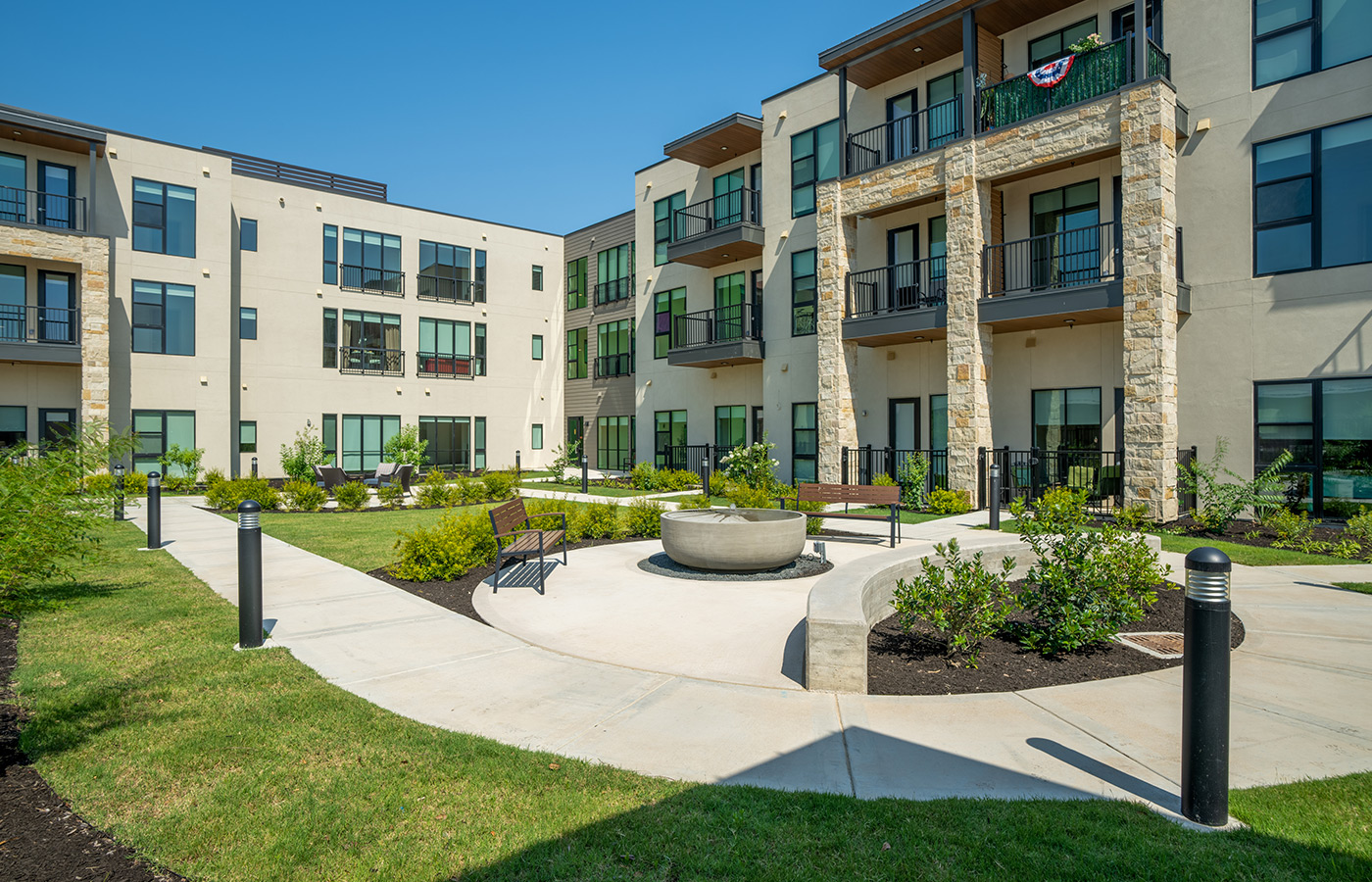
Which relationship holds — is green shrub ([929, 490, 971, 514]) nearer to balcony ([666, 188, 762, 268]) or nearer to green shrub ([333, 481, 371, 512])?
balcony ([666, 188, 762, 268])

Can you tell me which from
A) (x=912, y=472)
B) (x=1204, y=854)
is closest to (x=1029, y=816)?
(x=1204, y=854)

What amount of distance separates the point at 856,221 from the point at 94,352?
25.0m

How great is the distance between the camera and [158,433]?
26.1m

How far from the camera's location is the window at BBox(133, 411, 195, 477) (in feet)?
84.4

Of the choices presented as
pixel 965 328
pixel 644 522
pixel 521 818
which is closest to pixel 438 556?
pixel 644 522

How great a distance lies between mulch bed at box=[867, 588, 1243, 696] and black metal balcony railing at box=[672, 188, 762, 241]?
65.6 feet

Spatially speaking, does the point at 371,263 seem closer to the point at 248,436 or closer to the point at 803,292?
the point at 248,436

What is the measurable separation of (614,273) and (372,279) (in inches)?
436

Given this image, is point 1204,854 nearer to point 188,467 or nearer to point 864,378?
point 864,378

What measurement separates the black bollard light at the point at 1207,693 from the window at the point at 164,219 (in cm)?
3238

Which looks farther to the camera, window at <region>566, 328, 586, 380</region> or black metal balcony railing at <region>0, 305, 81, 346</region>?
window at <region>566, 328, 586, 380</region>

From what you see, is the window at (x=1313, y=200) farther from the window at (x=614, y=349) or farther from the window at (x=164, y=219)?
the window at (x=164, y=219)

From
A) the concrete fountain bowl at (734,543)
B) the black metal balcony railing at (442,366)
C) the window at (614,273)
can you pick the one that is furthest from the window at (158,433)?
the concrete fountain bowl at (734,543)

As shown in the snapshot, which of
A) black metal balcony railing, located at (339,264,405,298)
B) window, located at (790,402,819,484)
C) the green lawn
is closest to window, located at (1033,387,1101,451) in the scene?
window, located at (790,402,819,484)
